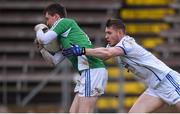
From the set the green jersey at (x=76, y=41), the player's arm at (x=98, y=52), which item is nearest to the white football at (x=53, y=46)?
the green jersey at (x=76, y=41)

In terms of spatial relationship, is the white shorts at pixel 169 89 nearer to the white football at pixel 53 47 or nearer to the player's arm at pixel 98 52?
the player's arm at pixel 98 52

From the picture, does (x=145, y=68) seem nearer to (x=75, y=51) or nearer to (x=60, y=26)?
(x=75, y=51)

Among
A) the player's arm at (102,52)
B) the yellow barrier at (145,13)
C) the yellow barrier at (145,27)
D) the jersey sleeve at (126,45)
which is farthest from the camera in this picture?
the yellow barrier at (145,13)

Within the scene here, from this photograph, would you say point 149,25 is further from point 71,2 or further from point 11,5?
point 11,5

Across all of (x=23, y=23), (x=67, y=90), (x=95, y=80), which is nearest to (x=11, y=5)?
(x=23, y=23)

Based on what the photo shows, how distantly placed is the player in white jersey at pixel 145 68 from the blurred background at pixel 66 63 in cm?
617

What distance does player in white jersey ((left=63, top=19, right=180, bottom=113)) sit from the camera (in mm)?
7496

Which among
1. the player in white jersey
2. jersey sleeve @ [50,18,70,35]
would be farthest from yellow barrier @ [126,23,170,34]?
jersey sleeve @ [50,18,70,35]

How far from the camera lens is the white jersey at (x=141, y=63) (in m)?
7.51

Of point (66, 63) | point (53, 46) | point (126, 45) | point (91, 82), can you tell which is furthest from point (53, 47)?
point (66, 63)

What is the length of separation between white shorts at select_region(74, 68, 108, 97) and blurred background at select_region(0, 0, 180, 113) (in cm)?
611

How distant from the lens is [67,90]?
46.6 feet

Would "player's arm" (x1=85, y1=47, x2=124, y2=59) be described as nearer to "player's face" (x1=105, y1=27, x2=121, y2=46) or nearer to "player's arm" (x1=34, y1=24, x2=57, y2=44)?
"player's face" (x1=105, y1=27, x2=121, y2=46)

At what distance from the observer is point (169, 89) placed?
25.2 ft
